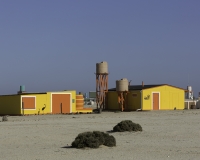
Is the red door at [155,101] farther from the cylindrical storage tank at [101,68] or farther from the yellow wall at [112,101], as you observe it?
the cylindrical storage tank at [101,68]


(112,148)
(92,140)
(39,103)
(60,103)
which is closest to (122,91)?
(60,103)

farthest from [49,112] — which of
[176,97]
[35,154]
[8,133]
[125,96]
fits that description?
[35,154]

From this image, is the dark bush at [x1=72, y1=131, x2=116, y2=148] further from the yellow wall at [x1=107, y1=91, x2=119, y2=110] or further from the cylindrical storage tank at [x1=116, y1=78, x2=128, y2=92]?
the yellow wall at [x1=107, y1=91, x2=119, y2=110]

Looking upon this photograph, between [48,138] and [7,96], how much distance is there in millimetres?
24148

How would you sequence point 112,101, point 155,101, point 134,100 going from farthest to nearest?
point 112,101 < point 134,100 < point 155,101

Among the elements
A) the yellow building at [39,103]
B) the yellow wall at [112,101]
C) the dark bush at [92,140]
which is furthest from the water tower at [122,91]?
the dark bush at [92,140]

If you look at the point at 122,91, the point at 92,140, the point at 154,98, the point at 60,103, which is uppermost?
the point at 122,91

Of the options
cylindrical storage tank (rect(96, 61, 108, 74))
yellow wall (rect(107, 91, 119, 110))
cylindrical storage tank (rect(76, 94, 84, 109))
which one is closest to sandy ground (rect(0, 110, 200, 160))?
cylindrical storage tank (rect(76, 94, 84, 109))

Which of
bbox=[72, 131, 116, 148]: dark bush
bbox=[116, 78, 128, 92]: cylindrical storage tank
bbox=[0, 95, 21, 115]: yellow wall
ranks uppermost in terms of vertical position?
bbox=[116, 78, 128, 92]: cylindrical storage tank

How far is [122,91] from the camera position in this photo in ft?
163

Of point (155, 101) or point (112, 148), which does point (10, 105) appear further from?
point (112, 148)

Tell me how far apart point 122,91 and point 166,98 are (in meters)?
4.54

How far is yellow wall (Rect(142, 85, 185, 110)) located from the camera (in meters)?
48.5

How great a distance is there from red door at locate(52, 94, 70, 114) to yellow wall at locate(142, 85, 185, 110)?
7.53 m
